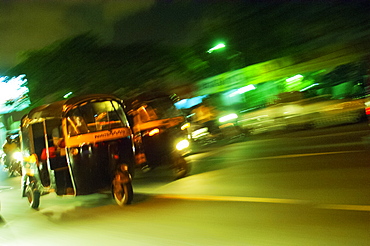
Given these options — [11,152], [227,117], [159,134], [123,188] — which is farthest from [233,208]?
[11,152]

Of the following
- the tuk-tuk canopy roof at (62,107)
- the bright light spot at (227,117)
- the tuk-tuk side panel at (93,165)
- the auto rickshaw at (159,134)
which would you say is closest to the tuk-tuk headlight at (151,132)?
the auto rickshaw at (159,134)

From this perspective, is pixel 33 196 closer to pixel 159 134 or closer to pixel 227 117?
pixel 159 134

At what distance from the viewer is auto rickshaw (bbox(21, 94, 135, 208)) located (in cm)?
868

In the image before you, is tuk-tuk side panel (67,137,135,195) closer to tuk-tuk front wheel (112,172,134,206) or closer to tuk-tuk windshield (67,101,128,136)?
tuk-tuk front wheel (112,172,134,206)

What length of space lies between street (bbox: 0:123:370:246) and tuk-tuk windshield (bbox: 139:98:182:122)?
1718mm

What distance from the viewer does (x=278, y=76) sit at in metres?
20.5

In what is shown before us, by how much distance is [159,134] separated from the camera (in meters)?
11.2

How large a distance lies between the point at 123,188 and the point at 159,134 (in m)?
2.81

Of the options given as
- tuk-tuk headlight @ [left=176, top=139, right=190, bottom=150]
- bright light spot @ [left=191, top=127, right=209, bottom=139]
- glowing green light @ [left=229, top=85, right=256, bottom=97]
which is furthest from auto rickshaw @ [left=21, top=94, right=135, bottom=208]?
glowing green light @ [left=229, top=85, right=256, bottom=97]

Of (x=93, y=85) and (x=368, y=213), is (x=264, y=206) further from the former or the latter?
(x=93, y=85)

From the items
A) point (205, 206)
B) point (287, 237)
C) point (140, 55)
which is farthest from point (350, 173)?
point (140, 55)

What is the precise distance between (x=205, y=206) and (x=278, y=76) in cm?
1413

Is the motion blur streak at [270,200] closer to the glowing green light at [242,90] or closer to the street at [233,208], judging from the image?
the street at [233,208]

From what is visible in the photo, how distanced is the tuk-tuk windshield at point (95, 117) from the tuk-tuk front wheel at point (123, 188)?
111cm
